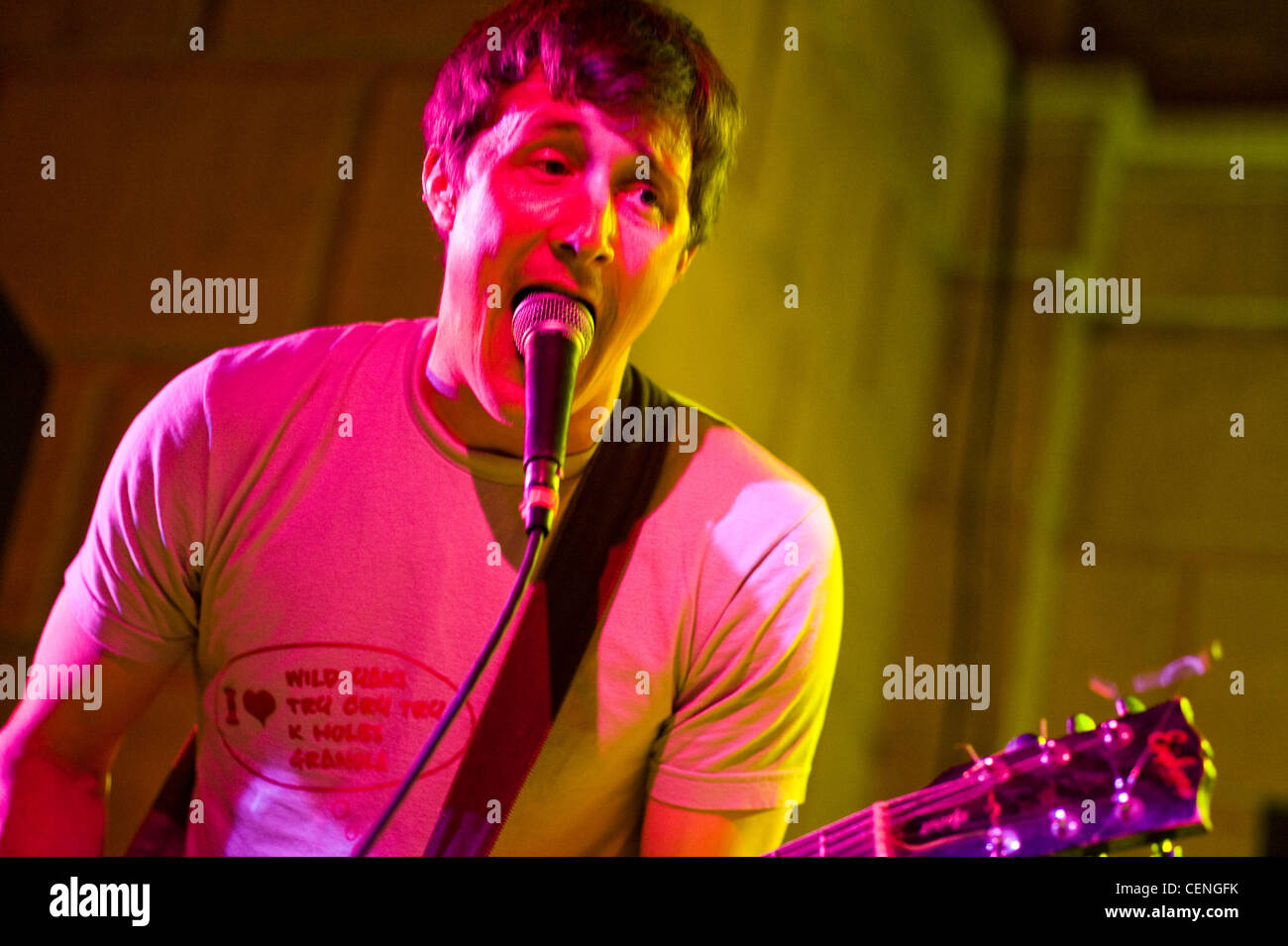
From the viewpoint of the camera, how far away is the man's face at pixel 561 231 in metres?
1.30

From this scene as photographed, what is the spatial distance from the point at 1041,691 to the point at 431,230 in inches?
83.6

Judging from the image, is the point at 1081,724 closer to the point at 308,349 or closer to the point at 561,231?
the point at 561,231

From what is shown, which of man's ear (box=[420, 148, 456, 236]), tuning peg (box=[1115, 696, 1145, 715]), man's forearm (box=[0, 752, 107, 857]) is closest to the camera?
tuning peg (box=[1115, 696, 1145, 715])

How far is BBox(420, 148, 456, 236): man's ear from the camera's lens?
1.50 metres

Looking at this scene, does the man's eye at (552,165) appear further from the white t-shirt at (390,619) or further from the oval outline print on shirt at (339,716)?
the oval outline print on shirt at (339,716)

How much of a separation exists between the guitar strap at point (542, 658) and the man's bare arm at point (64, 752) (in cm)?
8

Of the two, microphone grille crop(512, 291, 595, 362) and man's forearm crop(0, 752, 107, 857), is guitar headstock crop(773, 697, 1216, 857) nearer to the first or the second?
A: microphone grille crop(512, 291, 595, 362)

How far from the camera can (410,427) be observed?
57.9 inches

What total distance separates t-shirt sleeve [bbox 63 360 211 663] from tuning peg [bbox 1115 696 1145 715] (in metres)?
0.91

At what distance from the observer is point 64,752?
1442mm

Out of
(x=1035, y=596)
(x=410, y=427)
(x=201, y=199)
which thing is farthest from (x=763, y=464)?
(x=1035, y=596)
